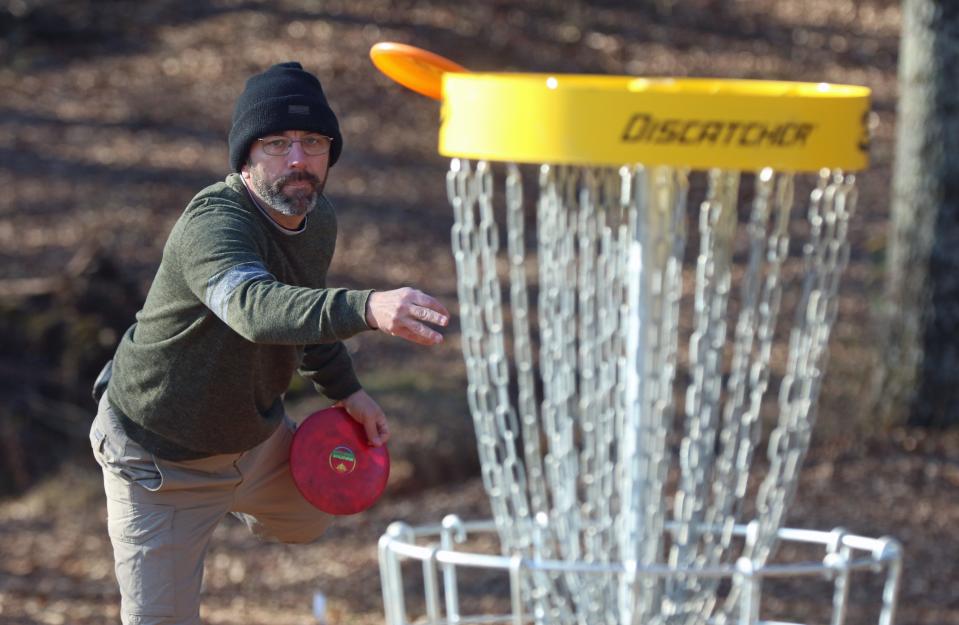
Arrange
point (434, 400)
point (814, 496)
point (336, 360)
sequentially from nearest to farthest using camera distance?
point (336, 360)
point (814, 496)
point (434, 400)

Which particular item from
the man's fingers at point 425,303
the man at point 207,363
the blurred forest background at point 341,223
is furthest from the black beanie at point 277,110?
the blurred forest background at point 341,223

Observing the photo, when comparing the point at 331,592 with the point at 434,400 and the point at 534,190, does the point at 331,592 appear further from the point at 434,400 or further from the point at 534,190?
the point at 534,190

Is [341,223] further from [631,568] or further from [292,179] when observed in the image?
[631,568]

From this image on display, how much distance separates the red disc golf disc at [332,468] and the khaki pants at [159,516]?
0.15 metres

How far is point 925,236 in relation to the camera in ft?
20.1

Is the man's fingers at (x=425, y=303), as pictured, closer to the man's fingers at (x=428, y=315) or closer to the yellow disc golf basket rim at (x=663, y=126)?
the man's fingers at (x=428, y=315)

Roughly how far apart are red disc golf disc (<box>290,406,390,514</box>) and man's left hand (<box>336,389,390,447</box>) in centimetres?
5

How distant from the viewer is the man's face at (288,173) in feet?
9.67

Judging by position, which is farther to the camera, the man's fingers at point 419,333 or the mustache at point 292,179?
the mustache at point 292,179

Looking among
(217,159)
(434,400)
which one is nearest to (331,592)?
(434,400)

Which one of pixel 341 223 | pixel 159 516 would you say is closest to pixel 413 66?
pixel 159 516

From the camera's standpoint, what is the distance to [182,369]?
302 centimetres

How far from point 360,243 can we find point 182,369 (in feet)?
20.2

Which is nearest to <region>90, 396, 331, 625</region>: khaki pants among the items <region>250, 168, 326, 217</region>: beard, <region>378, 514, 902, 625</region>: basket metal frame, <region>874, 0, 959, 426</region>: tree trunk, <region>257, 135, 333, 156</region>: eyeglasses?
<region>378, 514, 902, 625</region>: basket metal frame
